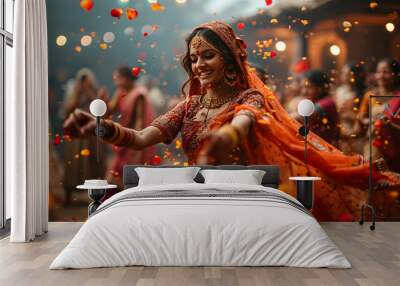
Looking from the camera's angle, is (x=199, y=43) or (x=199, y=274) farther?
(x=199, y=43)

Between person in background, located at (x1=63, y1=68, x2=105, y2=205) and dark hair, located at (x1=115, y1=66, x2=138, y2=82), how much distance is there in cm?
35

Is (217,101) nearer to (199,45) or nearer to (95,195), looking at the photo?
(199,45)

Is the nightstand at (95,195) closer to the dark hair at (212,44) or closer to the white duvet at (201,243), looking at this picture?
the dark hair at (212,44)

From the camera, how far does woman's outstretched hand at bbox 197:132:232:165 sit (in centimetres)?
696

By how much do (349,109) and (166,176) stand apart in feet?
8.46

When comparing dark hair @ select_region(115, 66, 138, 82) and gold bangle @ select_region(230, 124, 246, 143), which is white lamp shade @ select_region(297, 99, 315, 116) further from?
dark hair @ select_region(115, 66, 138, 82)

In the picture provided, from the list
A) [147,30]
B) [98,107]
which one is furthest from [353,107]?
[98,107]

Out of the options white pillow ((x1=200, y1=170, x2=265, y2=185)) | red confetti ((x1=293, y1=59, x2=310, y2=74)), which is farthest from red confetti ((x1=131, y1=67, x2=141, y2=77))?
red confetti ((x1=293, y1=59, x2=310, y2=74))

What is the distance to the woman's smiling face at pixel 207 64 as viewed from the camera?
7.02 m

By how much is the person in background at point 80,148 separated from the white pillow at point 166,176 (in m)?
0.86

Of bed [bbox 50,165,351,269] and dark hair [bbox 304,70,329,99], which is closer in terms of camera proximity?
bed [bbox 50,165,351,269]

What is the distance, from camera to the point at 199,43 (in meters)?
7.07

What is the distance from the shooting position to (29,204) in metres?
5.73

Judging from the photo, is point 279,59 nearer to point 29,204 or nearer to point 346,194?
point 346,194
